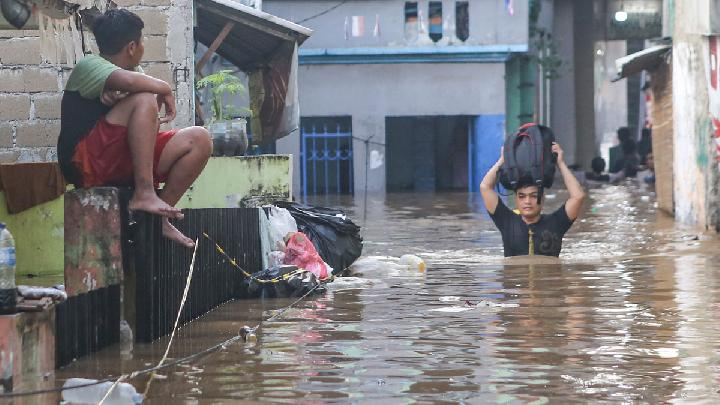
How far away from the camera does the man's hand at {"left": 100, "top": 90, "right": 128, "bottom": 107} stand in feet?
24.6

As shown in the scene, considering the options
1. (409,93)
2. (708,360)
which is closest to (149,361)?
(708,360)

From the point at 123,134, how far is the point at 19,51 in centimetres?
507

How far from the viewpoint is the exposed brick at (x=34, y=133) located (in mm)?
12133

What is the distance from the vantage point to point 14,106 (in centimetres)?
1216

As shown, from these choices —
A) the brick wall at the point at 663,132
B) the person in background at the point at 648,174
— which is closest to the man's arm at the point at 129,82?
the brick wall at the point at 663,132

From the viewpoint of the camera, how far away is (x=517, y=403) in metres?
5.45

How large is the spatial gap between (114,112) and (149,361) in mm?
1498

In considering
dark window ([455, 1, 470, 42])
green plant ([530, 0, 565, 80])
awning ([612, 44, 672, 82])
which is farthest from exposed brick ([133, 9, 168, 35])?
green plant ([530, 0, 565, 80])

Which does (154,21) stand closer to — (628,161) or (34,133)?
(34,133)

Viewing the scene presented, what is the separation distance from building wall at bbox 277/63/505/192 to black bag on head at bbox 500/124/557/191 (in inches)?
903

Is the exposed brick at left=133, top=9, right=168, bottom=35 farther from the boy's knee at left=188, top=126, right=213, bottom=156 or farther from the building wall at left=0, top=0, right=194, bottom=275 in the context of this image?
the boy's knee at left=188, top=126, right=213, bottom=156

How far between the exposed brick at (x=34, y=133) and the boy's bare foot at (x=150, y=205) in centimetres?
497

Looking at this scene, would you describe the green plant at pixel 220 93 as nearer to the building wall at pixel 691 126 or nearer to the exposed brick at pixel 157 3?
the exposed brick at pixel 157 3

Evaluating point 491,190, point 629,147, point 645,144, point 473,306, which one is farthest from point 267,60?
point 645,144
